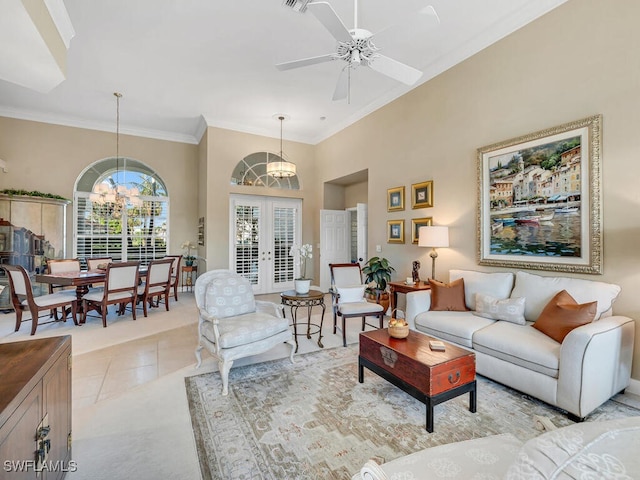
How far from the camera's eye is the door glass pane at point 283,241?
735cm

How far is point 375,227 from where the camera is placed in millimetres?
5641

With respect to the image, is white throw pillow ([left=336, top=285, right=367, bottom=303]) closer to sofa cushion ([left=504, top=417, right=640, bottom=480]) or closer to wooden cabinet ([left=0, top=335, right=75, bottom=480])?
wooden cabinet ([left=0, top=335, right=75, bottom=480])

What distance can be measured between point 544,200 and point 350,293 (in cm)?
246

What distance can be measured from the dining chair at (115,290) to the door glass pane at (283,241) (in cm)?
309

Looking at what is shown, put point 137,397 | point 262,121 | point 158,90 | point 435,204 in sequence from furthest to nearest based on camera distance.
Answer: point 262,121 → point 158,90 → point 435,204 → point 137,397

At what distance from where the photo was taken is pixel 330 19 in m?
2.25

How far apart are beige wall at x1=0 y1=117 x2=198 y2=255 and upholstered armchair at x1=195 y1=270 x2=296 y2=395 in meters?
4.75

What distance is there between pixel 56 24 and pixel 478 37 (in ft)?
15.4

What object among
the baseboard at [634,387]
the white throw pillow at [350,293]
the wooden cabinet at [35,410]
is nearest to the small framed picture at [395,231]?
the white throw pillow at [350,293]

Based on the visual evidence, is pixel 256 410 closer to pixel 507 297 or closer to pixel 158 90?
pixel 507 297

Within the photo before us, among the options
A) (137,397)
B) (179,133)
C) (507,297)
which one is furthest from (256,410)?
(179,133)

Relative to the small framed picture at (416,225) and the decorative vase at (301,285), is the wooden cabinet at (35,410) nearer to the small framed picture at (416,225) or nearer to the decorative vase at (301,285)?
the decorative vase at (301,285)

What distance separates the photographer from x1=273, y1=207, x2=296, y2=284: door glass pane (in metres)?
7.35

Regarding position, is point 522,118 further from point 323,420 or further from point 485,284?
point 323,420
